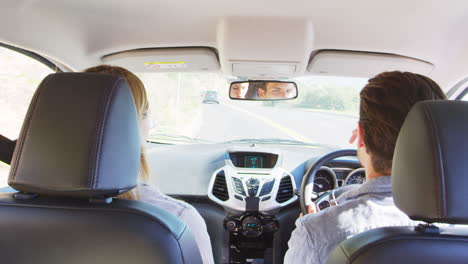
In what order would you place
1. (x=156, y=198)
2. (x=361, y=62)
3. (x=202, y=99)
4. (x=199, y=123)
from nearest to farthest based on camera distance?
(x=156, y=198) < (x=361, y=62) < (x=202, y=99) < (x=199, y=123)

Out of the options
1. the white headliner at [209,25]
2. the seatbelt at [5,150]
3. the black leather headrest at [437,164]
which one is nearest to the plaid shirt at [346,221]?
the black leather headrest at [437,164]

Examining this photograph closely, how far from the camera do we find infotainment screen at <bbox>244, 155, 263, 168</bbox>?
13.8 ft

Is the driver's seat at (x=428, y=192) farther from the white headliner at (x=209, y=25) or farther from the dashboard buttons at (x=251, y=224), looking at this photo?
the dashboard buttons at (x=251, y=224)

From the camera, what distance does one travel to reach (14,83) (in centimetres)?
322

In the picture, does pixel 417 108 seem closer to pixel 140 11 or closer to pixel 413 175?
pixel 413 175

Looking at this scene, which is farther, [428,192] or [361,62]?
[361,62]

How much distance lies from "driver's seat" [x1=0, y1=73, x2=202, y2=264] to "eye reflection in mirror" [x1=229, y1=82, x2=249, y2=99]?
2537 mm

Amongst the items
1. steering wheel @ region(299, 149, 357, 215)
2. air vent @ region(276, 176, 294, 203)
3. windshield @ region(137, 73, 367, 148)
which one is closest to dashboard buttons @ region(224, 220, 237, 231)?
air vent @ region(276, 176, 294, 203)

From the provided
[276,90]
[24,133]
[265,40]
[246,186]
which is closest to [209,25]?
[265,40]

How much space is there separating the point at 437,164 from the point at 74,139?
120cm

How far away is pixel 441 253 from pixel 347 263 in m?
0.31

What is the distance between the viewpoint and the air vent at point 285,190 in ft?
13.5

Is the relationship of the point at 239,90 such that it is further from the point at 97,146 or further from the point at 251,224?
the point at 97,146

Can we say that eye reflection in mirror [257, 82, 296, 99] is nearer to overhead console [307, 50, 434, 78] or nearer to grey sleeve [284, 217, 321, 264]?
overhead console [307, 50, 434, 78]
